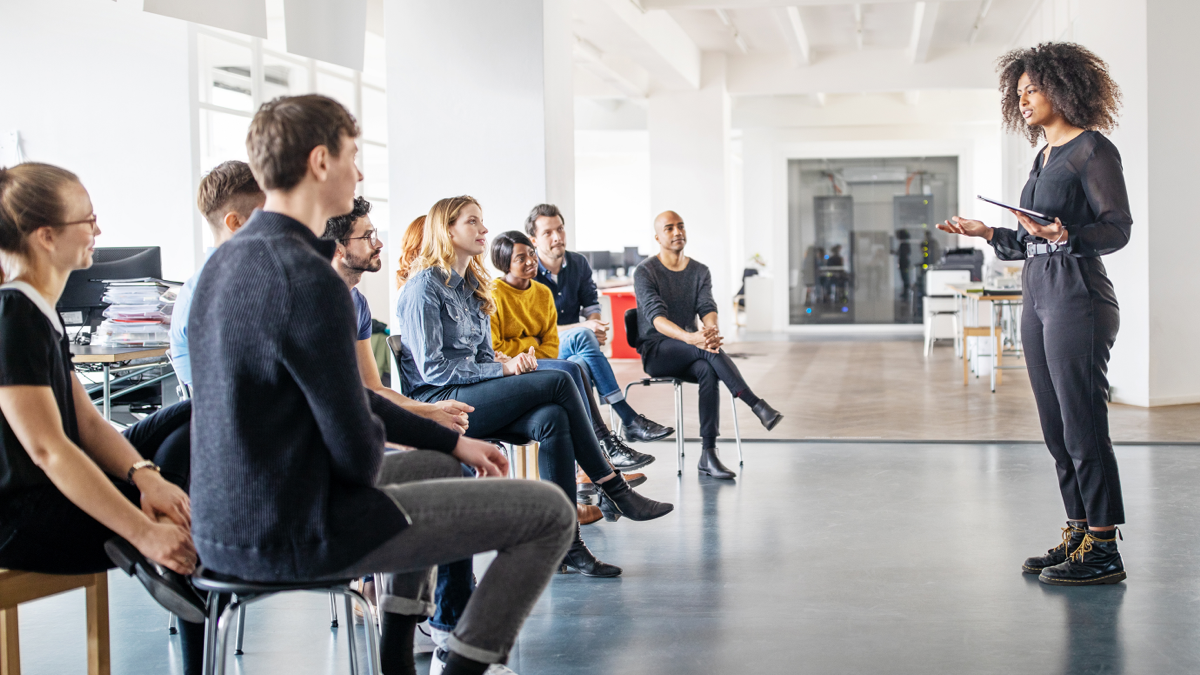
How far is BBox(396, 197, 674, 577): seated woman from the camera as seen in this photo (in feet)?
9.90

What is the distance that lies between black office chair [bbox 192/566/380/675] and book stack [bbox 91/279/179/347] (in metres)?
2.28

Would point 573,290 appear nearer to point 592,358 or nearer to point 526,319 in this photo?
point 592,358

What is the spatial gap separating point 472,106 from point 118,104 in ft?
13.9

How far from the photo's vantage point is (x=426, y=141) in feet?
18.3

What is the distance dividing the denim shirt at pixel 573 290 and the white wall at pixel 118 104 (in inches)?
183

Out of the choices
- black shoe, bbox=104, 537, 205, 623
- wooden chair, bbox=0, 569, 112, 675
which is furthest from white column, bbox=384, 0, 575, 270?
black shoe, bbox=104, 537, 205, 623

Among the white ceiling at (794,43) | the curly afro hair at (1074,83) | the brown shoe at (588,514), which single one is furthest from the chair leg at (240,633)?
the white ceiling at (794,43)

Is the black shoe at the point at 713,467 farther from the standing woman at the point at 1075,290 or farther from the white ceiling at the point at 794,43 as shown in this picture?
the white ceiling at the point at 794,43

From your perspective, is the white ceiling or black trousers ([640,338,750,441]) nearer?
black trousers ([640,338,750,441])

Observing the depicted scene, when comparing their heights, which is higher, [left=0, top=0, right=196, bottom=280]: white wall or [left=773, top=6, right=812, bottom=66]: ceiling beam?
[left=773, top=6, right=812, bottom=66]: ceiling beam

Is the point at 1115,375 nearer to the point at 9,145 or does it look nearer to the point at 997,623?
the point at 997,623

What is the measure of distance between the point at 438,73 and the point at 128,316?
7.83 feet

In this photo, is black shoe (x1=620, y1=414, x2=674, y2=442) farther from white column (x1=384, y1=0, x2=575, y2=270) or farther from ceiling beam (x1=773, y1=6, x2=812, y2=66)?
ceiling beam (x1=773, y1=6, x2=812, y2=66)

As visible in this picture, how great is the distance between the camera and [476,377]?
309 centimetres
